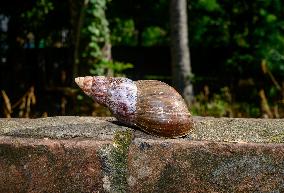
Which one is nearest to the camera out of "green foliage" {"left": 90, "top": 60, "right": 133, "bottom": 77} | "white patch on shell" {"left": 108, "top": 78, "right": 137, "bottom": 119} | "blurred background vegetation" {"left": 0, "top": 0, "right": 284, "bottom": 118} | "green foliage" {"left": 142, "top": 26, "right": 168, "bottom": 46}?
"white patch on shell" {"left": 108, "top": 78, "right": 137, "bottom": 119}

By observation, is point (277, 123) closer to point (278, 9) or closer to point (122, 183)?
point (122, 183)

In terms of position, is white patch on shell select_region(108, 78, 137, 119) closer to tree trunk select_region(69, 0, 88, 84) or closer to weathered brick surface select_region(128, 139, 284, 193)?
weathered brick surface select_region(128, 139, 284, 193)

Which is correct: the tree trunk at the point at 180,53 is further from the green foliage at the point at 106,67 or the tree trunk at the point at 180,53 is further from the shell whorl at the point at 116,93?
the shell whorl at the point at 116,93

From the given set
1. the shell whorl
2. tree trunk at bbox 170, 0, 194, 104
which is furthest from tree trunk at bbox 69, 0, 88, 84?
the shell whorl

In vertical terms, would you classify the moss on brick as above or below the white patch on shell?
below

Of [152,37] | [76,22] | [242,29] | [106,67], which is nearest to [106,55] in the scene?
[106,67]
